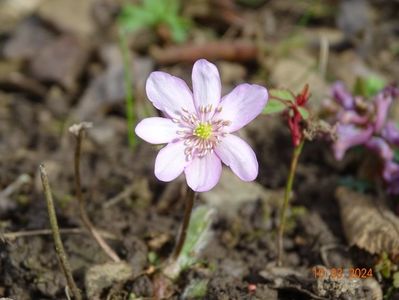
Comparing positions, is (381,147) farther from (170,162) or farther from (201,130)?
(170,162)

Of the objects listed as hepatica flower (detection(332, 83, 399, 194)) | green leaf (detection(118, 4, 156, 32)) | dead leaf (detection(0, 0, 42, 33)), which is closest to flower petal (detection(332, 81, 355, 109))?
hepatica flower (detection(332, 83, 399, 194))

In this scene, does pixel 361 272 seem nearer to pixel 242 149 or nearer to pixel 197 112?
pixel 242 149

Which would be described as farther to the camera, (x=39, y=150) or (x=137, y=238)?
(x=39, y=150)

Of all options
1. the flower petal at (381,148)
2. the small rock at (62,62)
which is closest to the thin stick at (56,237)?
the flower petal at (381,148)

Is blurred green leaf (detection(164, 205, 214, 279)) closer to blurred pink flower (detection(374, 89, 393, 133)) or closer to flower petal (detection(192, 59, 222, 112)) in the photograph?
flower petal (detection(192, 59, 222, 112))

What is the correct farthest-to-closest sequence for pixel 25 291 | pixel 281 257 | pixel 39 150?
pixel 39 150
pixel 281 257
pixel 25 291

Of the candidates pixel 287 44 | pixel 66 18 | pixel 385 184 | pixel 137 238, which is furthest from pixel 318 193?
pixel 66 18

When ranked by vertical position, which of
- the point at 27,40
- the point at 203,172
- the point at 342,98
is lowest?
the point at 203,172
